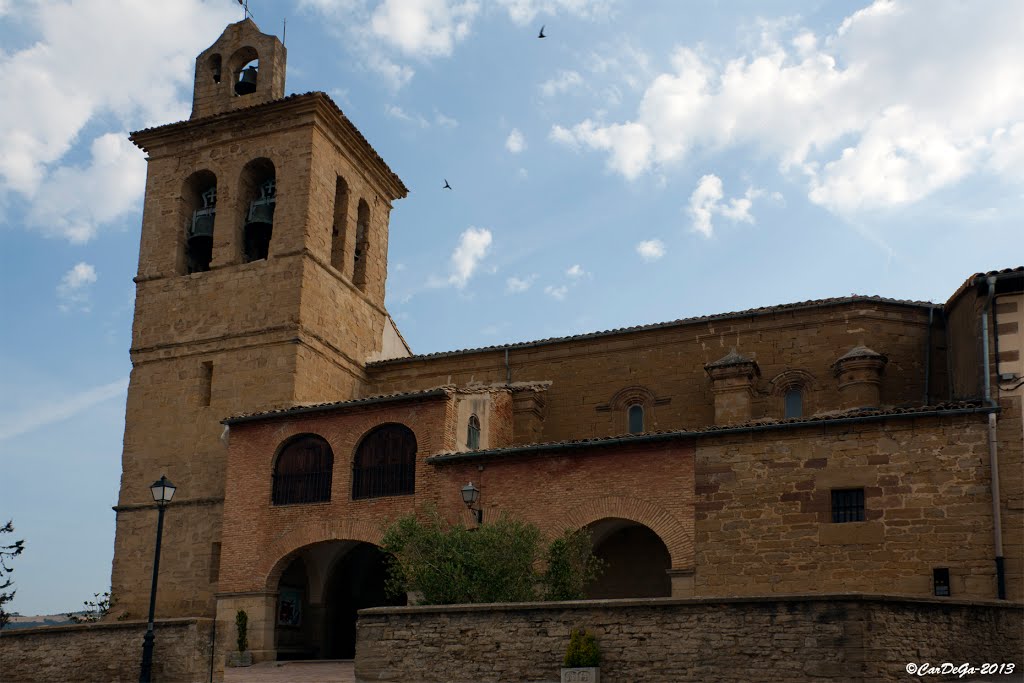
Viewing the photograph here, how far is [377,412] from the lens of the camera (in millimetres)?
24719

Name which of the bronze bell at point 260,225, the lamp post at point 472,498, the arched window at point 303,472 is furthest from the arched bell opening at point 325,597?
the bronze bell at point 260,225

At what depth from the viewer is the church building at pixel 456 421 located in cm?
1917

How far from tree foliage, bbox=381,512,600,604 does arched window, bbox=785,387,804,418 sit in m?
7.61

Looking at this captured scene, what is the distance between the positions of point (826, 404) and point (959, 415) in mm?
6793

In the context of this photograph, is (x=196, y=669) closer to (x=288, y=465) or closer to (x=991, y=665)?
(x=288, y=465)

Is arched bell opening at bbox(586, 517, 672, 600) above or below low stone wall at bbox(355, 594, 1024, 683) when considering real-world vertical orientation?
above

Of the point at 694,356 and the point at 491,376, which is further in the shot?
the point at 491,376

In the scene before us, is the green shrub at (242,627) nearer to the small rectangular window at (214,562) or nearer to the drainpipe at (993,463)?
the small rectangular window at (214,562)

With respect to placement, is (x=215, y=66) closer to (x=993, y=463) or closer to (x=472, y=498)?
(x=472, y=498)

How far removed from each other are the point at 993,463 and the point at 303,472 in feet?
46.7

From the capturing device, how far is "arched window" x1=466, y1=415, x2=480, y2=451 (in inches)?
978

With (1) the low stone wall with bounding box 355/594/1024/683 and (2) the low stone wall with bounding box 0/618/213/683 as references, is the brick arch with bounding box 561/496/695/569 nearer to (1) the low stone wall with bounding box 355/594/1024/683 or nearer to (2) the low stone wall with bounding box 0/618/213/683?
(1) the low stone wall with bounding box 355/594/1024/683

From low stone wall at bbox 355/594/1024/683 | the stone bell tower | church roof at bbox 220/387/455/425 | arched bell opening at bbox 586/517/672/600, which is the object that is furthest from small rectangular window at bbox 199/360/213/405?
low stone wall at bbox 355/594/1024/683

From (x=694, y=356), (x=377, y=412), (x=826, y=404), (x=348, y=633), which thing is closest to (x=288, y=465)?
(x=377, y=412)
